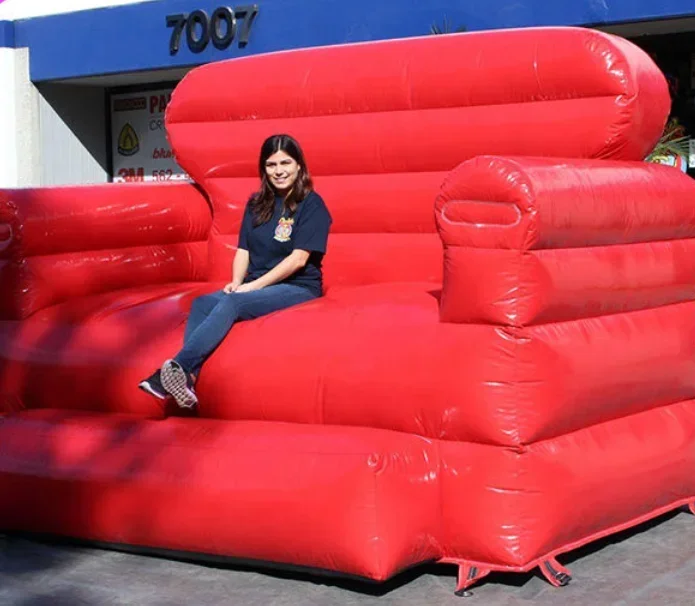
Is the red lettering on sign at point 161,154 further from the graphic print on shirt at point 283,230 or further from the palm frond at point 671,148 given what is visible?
the graphic print on shirt at point 283,230

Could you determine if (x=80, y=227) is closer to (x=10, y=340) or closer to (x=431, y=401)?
(x=10, y=340)

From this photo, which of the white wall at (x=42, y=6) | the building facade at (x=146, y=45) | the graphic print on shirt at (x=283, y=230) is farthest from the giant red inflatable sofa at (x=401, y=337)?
the white wall at (x=42, y=6)

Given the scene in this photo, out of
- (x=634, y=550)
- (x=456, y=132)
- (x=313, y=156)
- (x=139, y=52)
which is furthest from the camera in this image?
(x=139, y=52)

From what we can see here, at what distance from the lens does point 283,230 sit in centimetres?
569

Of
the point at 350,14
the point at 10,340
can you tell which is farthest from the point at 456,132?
the point at 350,14

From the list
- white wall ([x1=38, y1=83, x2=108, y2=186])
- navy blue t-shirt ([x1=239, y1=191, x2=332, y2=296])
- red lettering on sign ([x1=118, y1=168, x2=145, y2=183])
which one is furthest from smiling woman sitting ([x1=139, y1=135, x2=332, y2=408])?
red lettering on sign ([x1=118, y1=168, x2=145, y2=183])

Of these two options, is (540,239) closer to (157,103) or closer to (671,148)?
(671,148)

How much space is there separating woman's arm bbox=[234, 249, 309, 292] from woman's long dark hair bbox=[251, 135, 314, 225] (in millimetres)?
219

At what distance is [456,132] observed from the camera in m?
5.72

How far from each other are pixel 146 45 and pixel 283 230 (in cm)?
925

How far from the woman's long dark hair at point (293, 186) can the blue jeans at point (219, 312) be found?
0.37 meters

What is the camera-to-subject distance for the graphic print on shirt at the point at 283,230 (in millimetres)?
5672

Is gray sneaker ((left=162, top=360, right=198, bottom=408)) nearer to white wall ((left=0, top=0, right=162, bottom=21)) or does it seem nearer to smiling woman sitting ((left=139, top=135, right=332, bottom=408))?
smiling woman sitting ((left=139, top=135, right=332, bottom=408))

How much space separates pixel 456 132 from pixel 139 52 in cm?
938
